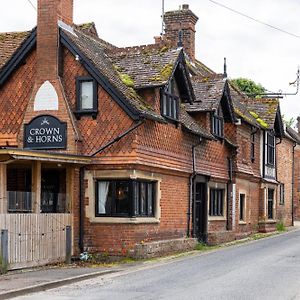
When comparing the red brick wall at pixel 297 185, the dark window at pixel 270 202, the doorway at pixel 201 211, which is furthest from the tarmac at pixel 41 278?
the red brick wall at pixel 297 185

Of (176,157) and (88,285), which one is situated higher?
(176,157)

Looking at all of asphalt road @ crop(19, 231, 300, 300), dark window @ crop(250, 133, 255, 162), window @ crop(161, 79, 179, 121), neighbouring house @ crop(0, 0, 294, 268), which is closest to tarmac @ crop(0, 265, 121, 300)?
asphalt road @ crop(19, 231, 300, 300)

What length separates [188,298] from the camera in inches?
528

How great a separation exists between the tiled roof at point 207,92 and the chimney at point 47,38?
7.40 meters

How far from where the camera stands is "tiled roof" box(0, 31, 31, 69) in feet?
85.6

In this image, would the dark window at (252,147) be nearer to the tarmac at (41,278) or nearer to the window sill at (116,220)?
the window sill at (116,220)

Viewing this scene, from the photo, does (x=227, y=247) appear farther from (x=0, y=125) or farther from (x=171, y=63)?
(x=0, y=125)

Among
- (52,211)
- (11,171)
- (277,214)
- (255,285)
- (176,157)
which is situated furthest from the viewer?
(277,214)

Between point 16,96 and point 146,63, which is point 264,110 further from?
point 16,96

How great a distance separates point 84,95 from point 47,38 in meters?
2.19

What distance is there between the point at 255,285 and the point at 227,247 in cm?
1245

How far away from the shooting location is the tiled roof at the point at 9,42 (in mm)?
26103

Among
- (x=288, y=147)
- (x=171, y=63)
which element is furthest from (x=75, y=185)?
(x=288, y=147)

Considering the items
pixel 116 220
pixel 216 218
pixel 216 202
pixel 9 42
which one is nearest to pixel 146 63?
pixel 116 220
